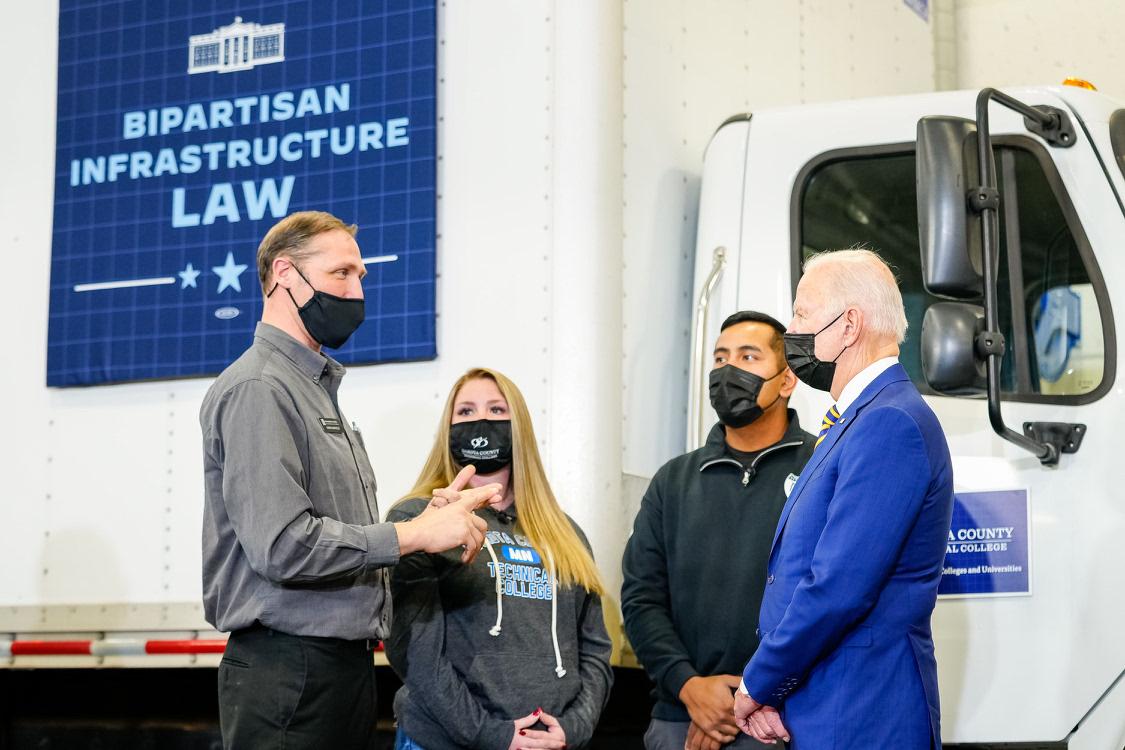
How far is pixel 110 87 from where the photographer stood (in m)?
5.01

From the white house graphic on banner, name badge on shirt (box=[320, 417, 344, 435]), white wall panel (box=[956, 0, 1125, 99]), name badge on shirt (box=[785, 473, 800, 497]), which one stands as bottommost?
name badge on shirt (box=[785, 473, 800, 497])

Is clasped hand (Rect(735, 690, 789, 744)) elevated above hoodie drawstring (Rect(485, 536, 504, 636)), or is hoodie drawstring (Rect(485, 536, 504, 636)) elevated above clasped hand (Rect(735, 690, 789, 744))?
hoodie drawstring (Rect(485, 536, 504, 636))

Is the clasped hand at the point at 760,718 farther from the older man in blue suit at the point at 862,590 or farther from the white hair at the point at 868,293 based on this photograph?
the white hair at the point at 868,293

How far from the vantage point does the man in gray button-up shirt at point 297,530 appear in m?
3.11

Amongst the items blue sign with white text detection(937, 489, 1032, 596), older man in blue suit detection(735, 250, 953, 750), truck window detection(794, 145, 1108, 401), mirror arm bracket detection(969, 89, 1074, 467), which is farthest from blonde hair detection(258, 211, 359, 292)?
blue sign with white text detection(937, 489, 1032, 596)

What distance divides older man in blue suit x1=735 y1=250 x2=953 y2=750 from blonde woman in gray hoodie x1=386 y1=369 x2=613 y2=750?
2.47 feet

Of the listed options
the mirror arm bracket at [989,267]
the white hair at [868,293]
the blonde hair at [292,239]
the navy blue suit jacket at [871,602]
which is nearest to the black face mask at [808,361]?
the white hair at [868,293]

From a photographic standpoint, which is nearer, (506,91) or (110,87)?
(506,91)

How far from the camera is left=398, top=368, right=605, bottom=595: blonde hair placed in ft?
12.8

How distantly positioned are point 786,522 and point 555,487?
1071mm

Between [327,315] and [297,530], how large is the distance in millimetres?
589

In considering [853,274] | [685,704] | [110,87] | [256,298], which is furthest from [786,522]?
[110,87]

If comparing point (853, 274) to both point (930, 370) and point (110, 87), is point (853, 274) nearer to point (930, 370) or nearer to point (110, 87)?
point (930, 370)

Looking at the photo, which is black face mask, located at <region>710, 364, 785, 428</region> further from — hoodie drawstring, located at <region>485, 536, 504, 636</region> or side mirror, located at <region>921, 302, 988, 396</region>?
hoodie drawstring, located at <region>485, 536, 504, 636</region>
